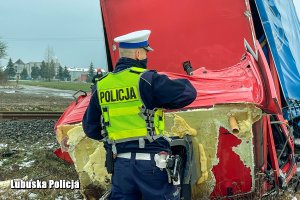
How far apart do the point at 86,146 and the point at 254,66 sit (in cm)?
165

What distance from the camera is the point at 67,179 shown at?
506cm

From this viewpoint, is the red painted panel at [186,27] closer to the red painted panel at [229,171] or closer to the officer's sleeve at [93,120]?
A: the red painted panel at [229,171]

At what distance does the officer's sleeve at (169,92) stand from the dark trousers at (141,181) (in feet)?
1.22

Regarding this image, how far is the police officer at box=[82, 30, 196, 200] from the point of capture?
2.49 m

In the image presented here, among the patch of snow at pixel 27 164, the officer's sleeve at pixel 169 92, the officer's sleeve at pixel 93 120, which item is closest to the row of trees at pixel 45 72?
the patch of snow at pixel 27 164

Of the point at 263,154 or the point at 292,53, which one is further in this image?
the point at 292,53

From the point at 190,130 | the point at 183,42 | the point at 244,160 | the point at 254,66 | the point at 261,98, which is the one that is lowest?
the point at 244,160

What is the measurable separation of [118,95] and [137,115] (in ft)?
0.55

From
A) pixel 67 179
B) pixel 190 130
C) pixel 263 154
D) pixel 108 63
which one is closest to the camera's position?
pixel 190 130

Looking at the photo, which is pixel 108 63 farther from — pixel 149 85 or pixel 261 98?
pixel 149 85

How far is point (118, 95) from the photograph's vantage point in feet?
8.36

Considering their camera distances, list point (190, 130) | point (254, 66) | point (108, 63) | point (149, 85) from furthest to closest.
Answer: point (108, 63) → point (254, 66) → point (190, 130) → point (149, 85)

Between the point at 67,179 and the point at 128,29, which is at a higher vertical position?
the point at 128,29

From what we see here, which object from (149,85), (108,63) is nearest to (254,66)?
(149,85)
